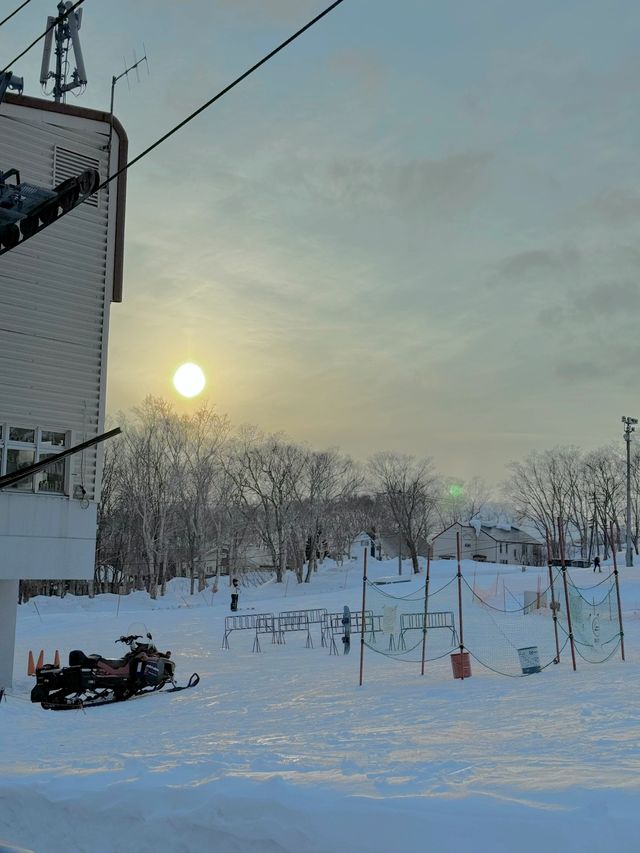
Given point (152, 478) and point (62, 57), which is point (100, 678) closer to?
point (62, 57)

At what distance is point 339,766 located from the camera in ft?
27.8

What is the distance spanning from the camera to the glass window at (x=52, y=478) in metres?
18.7

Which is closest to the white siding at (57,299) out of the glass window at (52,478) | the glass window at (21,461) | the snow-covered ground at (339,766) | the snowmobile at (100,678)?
the glass window at (52,478)

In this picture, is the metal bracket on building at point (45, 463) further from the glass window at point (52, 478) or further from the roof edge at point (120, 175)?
the roof edge at point (120, 175)

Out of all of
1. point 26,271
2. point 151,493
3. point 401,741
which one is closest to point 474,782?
point 401,741

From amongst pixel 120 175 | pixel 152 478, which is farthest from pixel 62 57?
pixel 152 478

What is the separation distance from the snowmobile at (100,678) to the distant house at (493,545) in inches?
3007

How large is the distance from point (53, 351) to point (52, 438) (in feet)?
6.39

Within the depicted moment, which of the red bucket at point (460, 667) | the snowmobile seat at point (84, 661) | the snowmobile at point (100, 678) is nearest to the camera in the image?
the snowmobile at point (100, 678)

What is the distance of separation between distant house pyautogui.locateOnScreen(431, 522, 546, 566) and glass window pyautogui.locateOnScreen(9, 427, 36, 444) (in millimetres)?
76662

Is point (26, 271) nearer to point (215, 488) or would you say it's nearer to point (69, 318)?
point (69, 318)

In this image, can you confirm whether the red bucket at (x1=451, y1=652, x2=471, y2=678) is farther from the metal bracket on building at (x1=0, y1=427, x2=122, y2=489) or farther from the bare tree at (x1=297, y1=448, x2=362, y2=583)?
the bare tree at (x1=297, y1=448, x2=362, y2=583)

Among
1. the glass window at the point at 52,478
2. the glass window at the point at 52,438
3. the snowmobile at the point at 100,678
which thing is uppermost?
the glass window at the point at 52,438

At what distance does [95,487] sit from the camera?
19.4 metres
